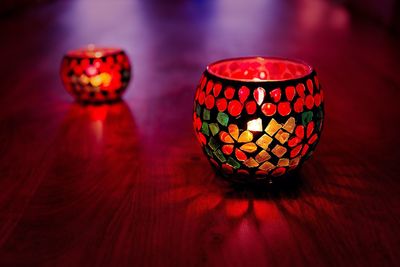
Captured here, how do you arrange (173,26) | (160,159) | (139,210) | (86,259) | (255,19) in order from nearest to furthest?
(86,259) < (139,210) < (160,159) < (173,26) < (255,19)

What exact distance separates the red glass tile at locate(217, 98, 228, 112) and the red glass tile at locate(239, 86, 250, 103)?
23 millimetres

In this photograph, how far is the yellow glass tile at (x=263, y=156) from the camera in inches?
25.8

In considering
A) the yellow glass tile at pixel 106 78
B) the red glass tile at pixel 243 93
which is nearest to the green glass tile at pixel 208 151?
the red glass tile at pixel 243 93

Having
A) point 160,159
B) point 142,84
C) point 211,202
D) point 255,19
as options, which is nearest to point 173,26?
point 255,19

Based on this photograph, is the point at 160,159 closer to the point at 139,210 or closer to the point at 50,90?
the point at 139,210

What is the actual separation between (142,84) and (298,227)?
0.92 meters

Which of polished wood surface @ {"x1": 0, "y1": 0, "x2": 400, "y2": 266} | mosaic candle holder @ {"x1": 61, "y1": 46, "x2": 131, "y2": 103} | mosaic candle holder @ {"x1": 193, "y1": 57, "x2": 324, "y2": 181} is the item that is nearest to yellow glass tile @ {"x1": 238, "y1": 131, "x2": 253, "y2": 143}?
mosaic candle holder @ {"x1": 193, "y1": 57, "x2": 324, "y2": 181}

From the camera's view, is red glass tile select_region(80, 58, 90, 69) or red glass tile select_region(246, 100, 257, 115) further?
red glass tile select_region(80, 58, 90, 69)

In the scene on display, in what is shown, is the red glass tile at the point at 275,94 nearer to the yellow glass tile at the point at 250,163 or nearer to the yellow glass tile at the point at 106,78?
the yellow glass tile at the point at 250,163

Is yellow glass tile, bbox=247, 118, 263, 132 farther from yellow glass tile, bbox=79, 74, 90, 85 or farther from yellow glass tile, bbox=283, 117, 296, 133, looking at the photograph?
yellow glass tile, bbox=79, 74, 90, 85

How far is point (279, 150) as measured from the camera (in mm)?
658

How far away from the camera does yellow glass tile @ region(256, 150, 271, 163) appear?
0.66m

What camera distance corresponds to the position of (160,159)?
0.87 m

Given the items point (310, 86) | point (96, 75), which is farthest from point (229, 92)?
point (96, 75)
